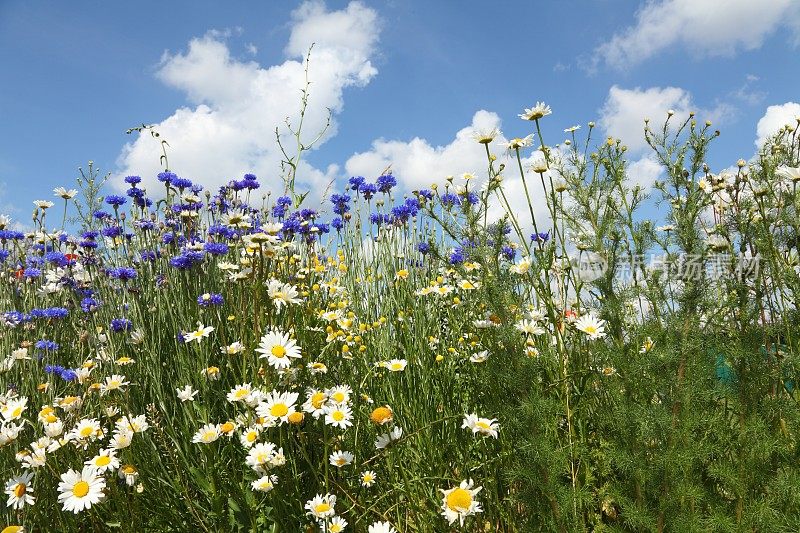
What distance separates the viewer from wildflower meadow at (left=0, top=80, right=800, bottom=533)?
200 cm

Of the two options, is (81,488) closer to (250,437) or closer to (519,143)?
(250,437)

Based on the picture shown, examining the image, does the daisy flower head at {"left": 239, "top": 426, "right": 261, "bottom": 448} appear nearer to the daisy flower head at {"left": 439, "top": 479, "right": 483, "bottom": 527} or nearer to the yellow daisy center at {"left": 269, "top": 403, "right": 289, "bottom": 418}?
the yellow daisy center at {"left": 269, "top": 403, "right": 289, "bottom": 418}

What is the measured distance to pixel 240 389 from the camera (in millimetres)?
2197

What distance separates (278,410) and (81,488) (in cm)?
74

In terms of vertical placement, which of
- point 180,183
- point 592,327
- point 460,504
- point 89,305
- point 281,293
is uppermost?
point 180,183

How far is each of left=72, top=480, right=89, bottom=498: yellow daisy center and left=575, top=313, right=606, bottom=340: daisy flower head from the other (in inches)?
73.9

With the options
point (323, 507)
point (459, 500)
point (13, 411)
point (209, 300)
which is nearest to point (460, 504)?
point (459, 500)

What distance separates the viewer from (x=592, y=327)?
2.31 meters

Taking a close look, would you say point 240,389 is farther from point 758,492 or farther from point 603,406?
point 758,492

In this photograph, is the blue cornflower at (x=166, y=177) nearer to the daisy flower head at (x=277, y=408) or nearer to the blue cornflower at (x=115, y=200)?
the blue cornflower at (x=115, y=200)

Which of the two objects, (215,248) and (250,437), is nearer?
(250,437)

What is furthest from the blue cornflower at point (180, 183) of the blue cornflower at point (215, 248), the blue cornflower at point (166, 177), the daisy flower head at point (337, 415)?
the daisy flower head at point (337, 415)

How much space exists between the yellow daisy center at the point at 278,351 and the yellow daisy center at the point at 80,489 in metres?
0.78

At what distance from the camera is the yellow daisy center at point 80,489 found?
2.02 metres
